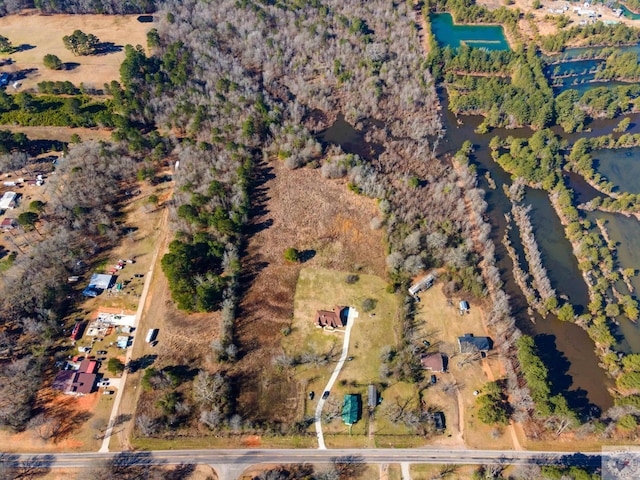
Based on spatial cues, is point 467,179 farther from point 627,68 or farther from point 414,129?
point 627,68

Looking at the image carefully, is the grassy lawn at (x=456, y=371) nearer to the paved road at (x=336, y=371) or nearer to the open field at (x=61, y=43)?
the paved road at (x=336, y=371)

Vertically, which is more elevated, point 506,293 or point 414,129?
point 414,129

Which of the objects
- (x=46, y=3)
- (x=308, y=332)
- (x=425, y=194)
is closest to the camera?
(x=308, y=332)

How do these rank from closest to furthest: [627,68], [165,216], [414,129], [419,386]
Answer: [419,386] → [165,216] → [414,129] → [627,68]

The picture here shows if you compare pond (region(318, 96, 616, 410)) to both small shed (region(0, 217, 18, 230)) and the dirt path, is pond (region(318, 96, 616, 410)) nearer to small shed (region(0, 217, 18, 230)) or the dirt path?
the dirt path

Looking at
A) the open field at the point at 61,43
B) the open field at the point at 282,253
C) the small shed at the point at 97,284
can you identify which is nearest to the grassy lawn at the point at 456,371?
the open field at the point at 282,253

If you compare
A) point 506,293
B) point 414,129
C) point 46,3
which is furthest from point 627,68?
point 46,3

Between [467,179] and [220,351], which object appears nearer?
[220,351]

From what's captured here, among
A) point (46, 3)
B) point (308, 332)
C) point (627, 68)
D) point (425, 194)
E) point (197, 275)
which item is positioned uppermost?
point (46, 3)
